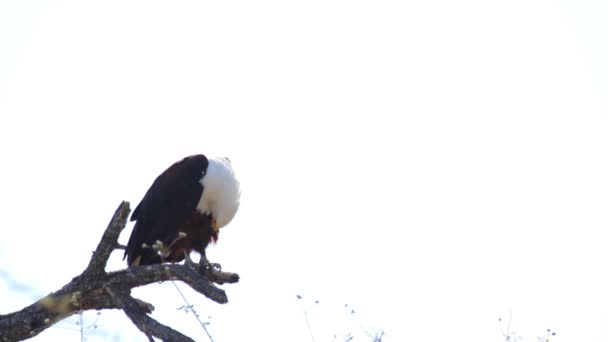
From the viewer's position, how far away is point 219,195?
23.4 ft

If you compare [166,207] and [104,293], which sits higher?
[166,207]

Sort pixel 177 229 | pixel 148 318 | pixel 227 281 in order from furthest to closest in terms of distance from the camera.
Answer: pixel 177 229 < pixel 227 281 < pixel 148 318

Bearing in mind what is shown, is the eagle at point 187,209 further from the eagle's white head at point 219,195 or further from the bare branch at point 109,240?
the bare branch at point 109,240

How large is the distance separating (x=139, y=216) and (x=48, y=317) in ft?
7.00

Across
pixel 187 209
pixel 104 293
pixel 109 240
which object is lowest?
pixel 104 293

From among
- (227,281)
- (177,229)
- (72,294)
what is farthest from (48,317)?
(177,229)

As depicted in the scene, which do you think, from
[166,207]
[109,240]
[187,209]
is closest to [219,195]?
[187,209]

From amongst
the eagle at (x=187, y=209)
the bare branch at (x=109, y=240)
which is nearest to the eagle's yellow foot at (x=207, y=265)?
the eagle at (x=187, y=209)

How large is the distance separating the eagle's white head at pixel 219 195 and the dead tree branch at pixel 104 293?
1881mm

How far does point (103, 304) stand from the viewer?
518cm

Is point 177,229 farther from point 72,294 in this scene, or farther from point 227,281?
point 72,294

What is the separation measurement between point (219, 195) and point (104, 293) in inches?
81.6

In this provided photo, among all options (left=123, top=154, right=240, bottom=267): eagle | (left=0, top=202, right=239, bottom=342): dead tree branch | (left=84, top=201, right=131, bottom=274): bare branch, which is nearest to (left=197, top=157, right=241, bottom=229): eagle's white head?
(left=123, top=154, right=240, bottom=267): eagle

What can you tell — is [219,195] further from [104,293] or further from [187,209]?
[104,293]
